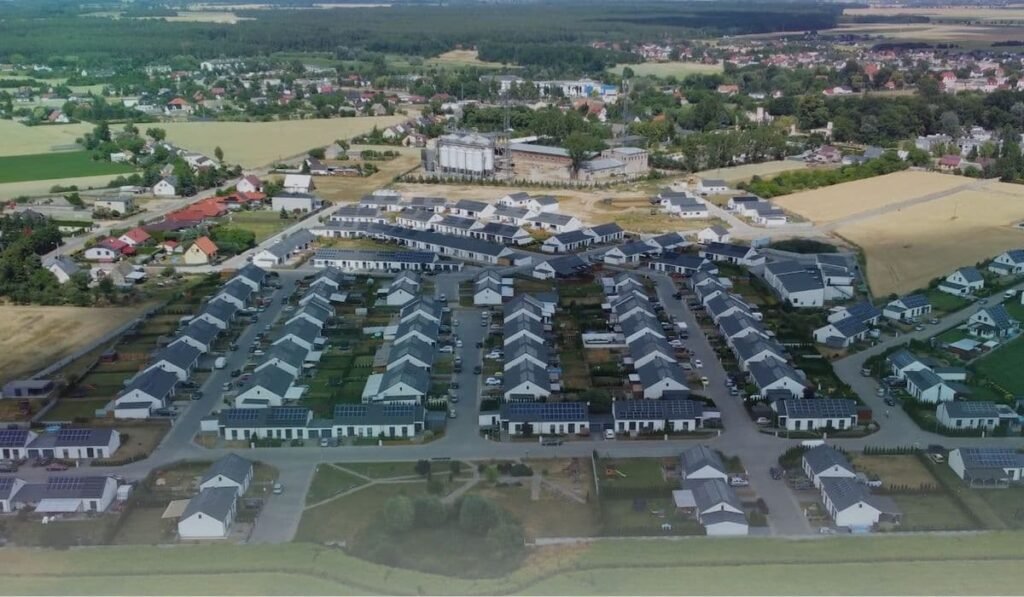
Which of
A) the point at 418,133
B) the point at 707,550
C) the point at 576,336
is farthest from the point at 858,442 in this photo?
the point at 418,133

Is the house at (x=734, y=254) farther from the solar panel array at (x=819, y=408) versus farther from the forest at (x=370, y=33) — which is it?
the forest at (x=370, y=33)

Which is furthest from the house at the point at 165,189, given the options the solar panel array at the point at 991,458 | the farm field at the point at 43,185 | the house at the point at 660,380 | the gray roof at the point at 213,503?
the solar panel array at the point at 991,458

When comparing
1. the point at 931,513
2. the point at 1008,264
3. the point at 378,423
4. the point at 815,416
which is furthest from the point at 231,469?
Result: the point at 1008,264

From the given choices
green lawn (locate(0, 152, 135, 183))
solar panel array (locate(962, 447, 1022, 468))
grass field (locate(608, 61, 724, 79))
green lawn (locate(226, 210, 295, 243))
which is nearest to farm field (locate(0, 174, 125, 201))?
green lawn (locate(0, 152, 135, 183))

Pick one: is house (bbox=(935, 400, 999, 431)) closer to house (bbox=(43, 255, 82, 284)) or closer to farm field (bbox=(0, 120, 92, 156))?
house (bbox=(43, 255, 82, 284))

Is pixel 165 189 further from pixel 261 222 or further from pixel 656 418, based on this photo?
pixel 656 418
